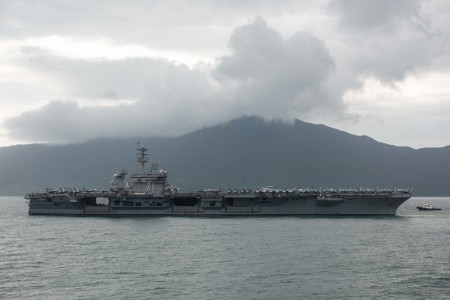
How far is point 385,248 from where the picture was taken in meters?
52.1

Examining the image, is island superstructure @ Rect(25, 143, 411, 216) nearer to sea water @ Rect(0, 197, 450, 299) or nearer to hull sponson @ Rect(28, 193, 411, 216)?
hull sponson @ Rect(28, 193, 411, 216)

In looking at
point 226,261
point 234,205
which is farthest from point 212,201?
point 226,261

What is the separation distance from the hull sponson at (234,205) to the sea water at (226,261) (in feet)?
42.4

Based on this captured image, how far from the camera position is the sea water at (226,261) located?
35.3 metres

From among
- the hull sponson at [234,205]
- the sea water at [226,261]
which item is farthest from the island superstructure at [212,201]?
the sea water at [226,261]

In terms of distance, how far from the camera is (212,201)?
88.4 meters

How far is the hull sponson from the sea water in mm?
12922

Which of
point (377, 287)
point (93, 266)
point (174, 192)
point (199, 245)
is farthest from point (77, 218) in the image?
point (377, 287)

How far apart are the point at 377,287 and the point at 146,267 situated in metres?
18.0

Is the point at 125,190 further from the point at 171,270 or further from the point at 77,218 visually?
the point at 171,270

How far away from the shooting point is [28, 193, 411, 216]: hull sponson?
8588cm

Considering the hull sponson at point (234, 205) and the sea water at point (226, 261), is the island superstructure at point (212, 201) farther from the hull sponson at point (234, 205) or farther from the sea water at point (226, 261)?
the sea water at point (226, 261)

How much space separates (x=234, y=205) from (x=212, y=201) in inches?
147

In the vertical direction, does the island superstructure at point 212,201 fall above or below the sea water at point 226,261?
above
